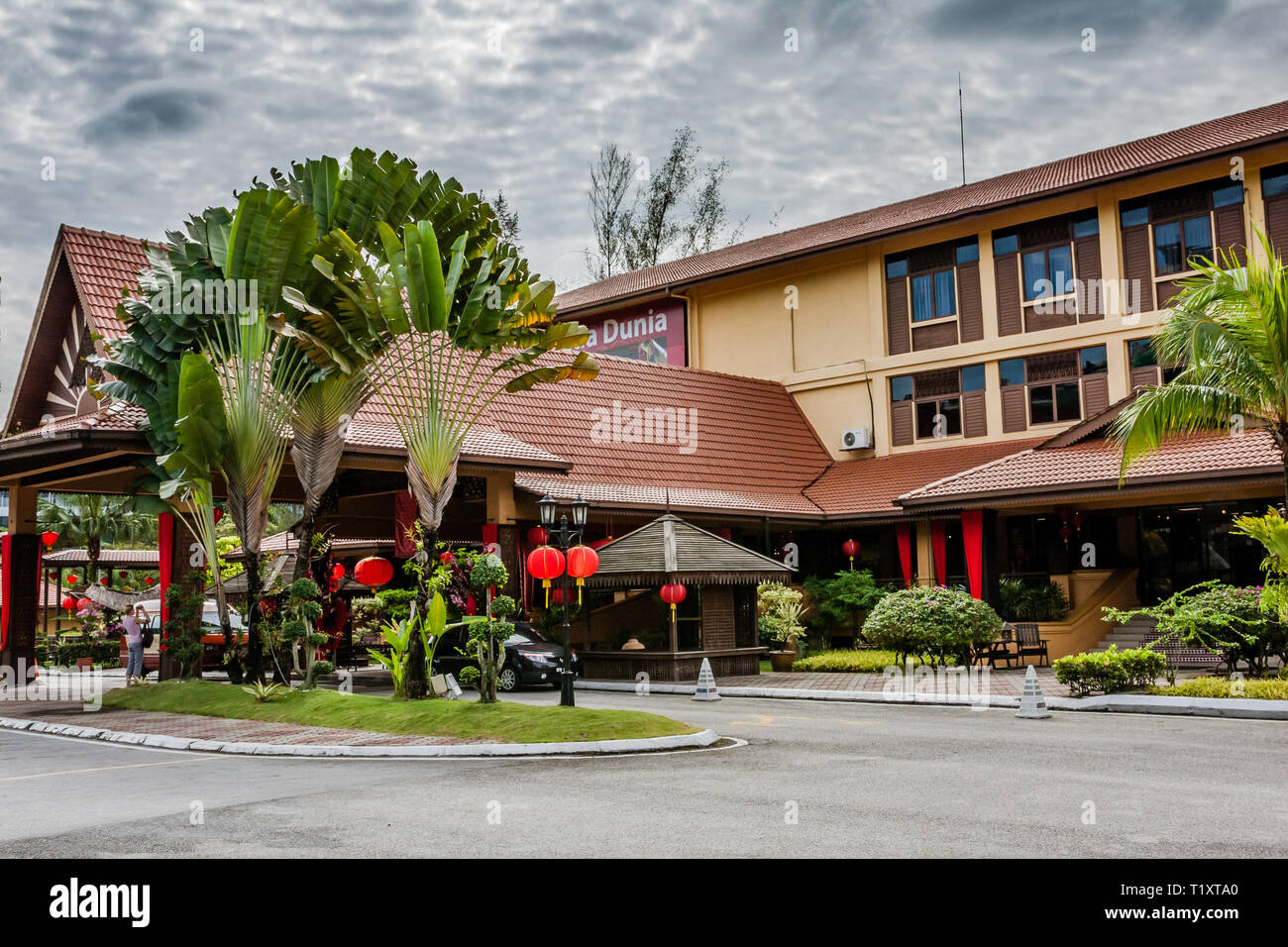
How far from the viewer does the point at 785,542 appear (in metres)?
33.6

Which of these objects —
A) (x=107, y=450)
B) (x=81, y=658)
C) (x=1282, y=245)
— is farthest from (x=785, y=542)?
(x=81, y=658)

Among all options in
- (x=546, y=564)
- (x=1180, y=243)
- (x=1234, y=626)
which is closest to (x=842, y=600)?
(x=1234, y=626)

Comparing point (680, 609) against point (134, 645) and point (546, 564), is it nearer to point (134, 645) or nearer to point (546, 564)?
point (546, 564)

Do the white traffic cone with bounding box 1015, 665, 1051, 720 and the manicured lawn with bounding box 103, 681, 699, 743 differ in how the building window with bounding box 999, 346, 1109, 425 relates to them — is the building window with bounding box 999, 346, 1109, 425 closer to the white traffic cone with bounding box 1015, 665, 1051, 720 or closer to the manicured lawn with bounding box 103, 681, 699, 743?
the white traffic cone with bounding box 1015, 665, 1051, 720

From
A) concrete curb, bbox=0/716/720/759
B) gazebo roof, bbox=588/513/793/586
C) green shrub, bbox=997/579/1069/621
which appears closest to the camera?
concrete curb, bbox=0/716/720/759

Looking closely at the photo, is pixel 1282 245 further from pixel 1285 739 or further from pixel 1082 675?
pixel 1285 739

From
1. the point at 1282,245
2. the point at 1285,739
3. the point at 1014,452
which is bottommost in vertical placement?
the point at 1285,739

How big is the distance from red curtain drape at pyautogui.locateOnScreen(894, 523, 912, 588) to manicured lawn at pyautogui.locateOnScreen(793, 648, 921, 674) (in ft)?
9.10

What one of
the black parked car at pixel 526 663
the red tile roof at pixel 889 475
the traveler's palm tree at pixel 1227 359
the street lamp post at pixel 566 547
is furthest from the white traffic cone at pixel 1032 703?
the red tile roof at pixel 889 475

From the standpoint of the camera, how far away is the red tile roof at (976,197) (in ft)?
91.8

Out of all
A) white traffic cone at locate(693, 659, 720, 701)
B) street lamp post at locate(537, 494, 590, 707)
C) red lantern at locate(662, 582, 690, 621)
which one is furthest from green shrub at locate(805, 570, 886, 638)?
street lamp post at locate(537, 494, 590, 707)

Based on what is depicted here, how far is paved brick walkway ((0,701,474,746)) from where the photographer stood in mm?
14398
